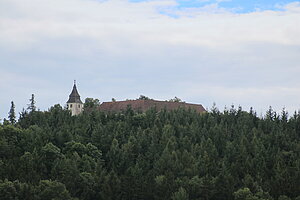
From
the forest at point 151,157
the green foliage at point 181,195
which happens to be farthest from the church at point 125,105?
the green foliage at point 181,195

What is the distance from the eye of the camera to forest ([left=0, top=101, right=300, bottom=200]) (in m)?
94.1

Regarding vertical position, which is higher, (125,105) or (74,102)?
(74,102)

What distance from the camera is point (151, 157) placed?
114 m

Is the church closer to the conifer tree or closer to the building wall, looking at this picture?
the building wall

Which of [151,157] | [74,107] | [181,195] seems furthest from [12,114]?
[181,195]

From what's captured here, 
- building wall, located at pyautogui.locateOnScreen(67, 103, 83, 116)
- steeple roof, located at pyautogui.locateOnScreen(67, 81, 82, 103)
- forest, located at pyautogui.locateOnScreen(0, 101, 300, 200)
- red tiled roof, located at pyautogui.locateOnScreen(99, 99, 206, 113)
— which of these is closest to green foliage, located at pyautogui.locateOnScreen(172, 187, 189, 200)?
forest, located at pyautogui.locateOnScreen(0, 101, 300, 200)

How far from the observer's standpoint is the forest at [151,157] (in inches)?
3703

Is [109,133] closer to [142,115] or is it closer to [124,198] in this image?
[142,115]

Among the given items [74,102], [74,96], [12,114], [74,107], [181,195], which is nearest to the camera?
[181,195]

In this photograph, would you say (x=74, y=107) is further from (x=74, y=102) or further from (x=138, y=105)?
(x=138, y=105)

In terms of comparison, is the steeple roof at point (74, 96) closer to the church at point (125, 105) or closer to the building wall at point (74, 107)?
the church at point (125, 105)

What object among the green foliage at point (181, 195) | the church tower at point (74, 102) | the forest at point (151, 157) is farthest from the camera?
the church tower at point (74, 102)

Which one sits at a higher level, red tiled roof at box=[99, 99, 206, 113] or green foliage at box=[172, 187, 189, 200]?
red tiled roof at box=[99, 99, 206, 113]

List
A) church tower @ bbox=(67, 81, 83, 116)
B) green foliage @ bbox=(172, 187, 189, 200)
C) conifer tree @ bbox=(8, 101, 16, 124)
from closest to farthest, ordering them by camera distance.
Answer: green foliage @ bbox=(172, 187, 189, 200) → conifer tree @ bbox=(8, 101, 16, 124) → church tower @ bbox=(67, 81, 83, 116)
